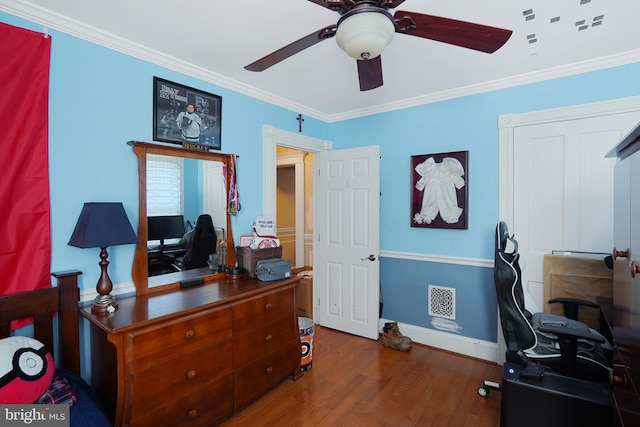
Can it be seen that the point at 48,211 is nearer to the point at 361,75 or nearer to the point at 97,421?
the point at 97,421

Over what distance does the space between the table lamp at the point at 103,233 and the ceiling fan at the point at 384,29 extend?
144 centimetres

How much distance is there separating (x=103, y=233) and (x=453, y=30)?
2066 millimetres

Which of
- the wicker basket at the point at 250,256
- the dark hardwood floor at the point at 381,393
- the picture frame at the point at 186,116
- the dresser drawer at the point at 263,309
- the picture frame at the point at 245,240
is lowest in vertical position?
the dark hardwood floor at the point at 381,393

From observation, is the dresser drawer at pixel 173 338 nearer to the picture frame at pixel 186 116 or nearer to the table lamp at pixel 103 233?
the table lamp at pixel 103 233

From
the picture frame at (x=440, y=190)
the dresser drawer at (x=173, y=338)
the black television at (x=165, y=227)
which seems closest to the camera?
the dresser drawer at (x=173, y=338)

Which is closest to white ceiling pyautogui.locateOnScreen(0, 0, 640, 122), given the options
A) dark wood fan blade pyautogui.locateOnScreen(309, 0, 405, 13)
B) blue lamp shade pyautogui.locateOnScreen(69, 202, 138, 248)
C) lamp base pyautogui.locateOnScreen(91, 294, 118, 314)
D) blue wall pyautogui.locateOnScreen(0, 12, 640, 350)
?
blue wall pyautogui.locateOnScreen(0, 12, 640, 350)

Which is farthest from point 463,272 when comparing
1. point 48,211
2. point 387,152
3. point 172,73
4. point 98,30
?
point 98,30

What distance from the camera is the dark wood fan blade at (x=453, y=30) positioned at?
133cm

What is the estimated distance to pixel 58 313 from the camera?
5.94 feet

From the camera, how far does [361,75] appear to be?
1786mm

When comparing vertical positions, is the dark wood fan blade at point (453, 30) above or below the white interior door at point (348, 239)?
above

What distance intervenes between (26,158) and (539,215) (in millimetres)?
3613

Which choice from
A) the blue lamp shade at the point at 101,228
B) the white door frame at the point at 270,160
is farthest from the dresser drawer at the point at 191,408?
the white door frame at the point at 270,160

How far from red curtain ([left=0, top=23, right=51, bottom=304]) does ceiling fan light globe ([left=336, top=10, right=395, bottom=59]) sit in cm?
170
